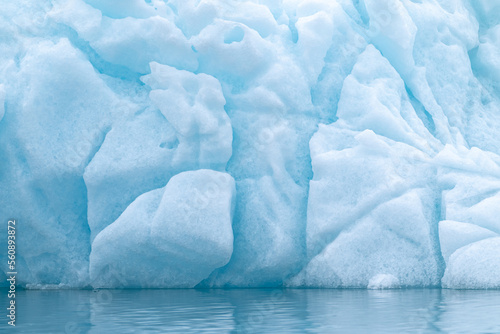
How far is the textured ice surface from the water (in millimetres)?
569

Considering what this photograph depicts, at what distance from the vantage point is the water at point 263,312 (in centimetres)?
414

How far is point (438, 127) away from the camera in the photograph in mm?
8930

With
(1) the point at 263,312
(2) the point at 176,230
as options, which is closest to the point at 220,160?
(2) the point at 176,230

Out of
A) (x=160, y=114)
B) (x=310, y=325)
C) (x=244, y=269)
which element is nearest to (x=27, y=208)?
(x=160, y=114)

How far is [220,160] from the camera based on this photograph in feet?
26.4

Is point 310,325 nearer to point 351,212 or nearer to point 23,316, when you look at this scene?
point 23,316

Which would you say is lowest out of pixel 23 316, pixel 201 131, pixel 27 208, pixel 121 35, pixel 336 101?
pixel 23 316

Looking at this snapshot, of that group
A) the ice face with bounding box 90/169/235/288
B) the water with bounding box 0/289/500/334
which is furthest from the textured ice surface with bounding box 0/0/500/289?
the water with bounding box 0/289/500/334

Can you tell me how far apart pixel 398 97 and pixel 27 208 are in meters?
5.03

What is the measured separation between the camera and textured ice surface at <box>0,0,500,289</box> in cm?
754

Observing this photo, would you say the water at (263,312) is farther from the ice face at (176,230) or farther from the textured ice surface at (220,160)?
the textured ice surface at (220,160)

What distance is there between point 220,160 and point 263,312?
321 cm

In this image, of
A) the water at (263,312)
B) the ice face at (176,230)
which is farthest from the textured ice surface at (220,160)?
the water at (263,312)

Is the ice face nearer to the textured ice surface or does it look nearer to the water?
the textured ice surface
